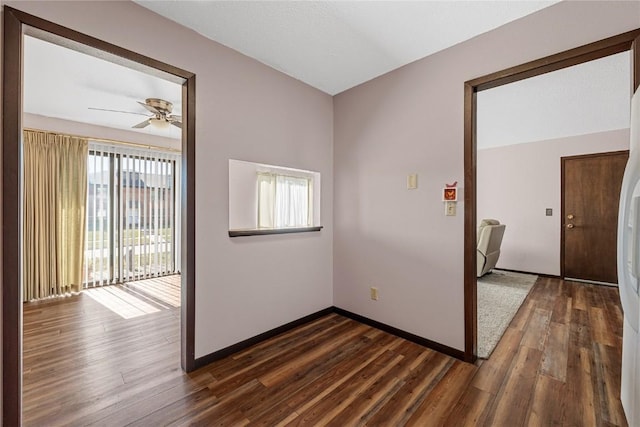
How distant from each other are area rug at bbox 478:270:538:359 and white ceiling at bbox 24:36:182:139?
12.7ft

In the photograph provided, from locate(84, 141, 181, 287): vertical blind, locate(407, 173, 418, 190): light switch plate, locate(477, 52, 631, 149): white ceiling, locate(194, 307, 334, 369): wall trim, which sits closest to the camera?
locate(194, 307, 334, 369): wall trim

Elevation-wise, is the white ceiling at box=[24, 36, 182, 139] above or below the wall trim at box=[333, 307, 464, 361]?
above

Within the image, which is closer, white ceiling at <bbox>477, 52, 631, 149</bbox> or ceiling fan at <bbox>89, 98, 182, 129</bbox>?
white ceiling at <bbox>477, 52, 631, 149</bbox>

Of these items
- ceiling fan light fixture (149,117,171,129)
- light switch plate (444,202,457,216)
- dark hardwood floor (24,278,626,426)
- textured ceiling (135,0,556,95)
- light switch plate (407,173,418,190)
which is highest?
textured ceiling (135,0,556,95)

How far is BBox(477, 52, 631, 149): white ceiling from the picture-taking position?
2650 mm

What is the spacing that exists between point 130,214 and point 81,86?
2201 mm

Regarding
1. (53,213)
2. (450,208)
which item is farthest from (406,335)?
(53,213)

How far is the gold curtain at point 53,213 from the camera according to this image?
3.60 metres

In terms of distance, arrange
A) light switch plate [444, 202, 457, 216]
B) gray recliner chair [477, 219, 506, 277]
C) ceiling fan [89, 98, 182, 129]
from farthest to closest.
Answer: gray recliner chair [477, 219, 506, 277]
ceiling fan [89, 98, 182, 129]
light switch plate [444, 202, 457, 216]

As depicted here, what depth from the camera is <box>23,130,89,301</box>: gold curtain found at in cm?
360

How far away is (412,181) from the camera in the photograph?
2.49m

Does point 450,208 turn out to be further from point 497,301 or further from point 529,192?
point 529,192

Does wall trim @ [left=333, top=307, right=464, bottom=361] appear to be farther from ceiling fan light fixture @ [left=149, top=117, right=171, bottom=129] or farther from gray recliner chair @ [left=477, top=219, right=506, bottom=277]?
ceiling fan light fixture @ [left=149, top=117, right=171, bottom=129]

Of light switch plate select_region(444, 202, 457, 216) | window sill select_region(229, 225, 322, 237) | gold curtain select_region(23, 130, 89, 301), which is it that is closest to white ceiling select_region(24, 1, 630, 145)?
gold curtain select_region(23, 130, 89, 301)
